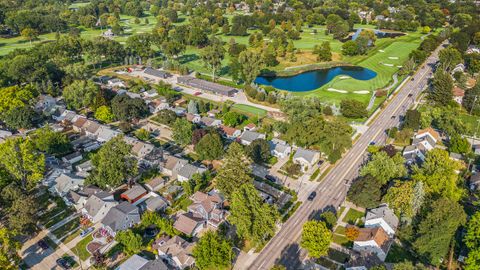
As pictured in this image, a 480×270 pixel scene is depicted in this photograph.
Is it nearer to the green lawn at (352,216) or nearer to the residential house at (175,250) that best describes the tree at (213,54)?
the green lawn at (352,216)

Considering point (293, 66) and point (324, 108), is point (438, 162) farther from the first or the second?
point (293, 66)

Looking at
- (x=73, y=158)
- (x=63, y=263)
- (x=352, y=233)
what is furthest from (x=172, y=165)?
(x=352, y=233)

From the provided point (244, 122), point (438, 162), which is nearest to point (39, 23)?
point (244, 122)

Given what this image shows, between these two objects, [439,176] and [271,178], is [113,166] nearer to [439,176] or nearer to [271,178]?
[271,178]

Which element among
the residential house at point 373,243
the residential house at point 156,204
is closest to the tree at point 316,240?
the residential house at point 373,243

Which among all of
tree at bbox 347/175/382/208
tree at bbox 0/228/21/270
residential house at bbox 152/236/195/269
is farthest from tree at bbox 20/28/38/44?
tree at bbox 347/175/382/208

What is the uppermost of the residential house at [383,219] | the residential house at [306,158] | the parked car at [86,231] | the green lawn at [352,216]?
the residential house at [383,219]

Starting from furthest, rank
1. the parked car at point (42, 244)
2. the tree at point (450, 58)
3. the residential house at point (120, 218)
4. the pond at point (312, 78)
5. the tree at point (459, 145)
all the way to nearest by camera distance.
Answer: the pond at point (312, 78)
the tree at point (450, 58)
the tree at point (459, 145)
the residential house at point (120, 218)
the parked car at point (42, 244)
